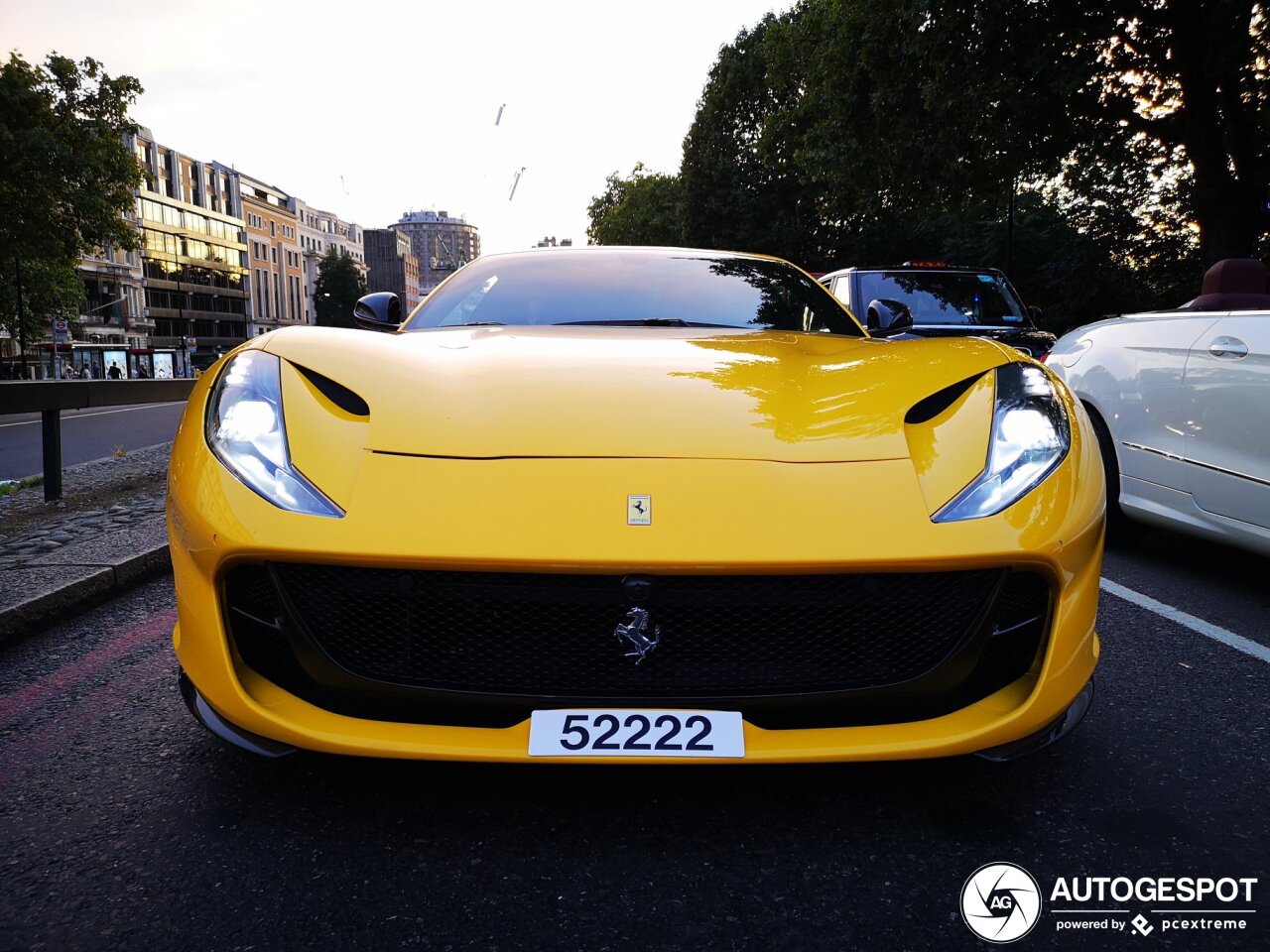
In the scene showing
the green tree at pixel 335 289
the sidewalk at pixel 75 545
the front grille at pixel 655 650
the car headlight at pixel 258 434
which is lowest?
the sidewalk at pixel 75 545

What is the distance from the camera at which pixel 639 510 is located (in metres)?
1.84

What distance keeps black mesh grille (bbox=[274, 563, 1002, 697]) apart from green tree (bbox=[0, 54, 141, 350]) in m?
24.1

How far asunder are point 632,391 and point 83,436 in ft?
41.6

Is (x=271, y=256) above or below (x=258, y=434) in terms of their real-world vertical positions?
above

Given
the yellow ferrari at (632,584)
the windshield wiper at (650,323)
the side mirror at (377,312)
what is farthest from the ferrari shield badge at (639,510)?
the side mirror at (377,312)

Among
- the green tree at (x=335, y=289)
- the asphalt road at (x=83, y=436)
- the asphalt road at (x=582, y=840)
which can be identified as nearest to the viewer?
the asphalt road at (x=582, y=840)

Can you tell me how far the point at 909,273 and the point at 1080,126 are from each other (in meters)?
6.27

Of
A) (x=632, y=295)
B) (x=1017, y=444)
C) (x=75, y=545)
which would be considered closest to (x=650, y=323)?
(x=632, y=295)

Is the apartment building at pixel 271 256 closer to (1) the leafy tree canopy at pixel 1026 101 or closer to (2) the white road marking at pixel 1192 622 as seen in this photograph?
(1) the leafy tree canopy at pixel 1026 101

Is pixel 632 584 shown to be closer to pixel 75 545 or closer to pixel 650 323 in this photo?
pixel 650 323

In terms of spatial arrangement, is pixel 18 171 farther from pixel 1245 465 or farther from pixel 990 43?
pixel 1245 465

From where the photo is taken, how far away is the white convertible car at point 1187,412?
3.72m

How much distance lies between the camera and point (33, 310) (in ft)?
166

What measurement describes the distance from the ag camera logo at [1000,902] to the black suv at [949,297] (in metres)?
7.19
